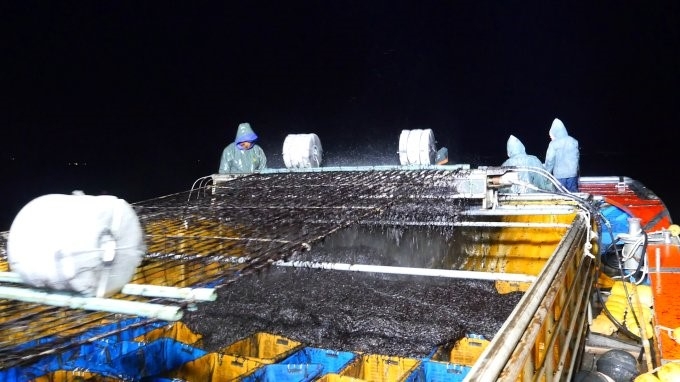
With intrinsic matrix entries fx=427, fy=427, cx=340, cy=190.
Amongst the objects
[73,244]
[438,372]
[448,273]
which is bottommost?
[438,372]

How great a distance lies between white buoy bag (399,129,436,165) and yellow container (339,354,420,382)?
389 centimetres

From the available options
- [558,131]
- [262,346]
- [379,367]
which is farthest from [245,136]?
[558,131]

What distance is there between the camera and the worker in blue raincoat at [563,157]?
26.6 feet

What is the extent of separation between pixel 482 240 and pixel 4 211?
1778cm

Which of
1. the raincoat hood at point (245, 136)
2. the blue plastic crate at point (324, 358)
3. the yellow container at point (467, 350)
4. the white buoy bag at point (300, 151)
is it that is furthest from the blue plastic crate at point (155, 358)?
the raincoat hood at point (245, 136)

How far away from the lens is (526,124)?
55219 millimetres

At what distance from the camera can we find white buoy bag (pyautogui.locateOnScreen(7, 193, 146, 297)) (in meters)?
1.61

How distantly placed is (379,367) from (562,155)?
21.2ft

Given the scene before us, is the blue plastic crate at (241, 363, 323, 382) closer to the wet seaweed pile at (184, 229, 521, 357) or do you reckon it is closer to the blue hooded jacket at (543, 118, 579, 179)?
the wet seaweed pile at (184, 229, 521, 357)

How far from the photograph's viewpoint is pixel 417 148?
681cm

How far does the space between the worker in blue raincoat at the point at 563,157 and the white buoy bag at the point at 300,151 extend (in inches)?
180

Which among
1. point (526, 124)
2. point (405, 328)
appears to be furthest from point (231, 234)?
point (526, 124)

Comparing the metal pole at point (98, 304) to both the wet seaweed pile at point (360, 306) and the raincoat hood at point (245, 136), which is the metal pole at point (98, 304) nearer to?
the wet seaweed pile at point (360, 306)

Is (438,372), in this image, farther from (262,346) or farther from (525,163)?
(525,163)
